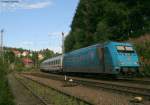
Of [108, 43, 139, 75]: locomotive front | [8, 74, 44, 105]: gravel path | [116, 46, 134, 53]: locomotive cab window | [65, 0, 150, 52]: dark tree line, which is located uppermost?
[65, 0, 150, 52]: dark tree line

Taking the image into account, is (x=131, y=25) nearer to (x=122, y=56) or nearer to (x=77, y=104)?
(x=122, y=56)

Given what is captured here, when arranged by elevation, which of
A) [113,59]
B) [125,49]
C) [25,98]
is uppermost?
[125,49]

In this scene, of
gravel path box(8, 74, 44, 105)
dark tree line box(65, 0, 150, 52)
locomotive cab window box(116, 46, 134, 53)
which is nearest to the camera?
gravel path box(8, 74, 44, 105)

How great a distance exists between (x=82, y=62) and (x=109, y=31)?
65.9 feet

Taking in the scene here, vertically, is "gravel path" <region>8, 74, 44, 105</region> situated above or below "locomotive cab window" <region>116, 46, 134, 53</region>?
below

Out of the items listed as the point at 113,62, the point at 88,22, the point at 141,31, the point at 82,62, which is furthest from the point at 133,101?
the point at 88,22

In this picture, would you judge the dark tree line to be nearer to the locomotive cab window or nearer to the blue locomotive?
the blue locomotive

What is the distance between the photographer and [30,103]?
1784cm

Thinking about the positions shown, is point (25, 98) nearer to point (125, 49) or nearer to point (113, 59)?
point (113, 59)

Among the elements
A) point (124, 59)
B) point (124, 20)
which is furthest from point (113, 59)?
point (124, 20)

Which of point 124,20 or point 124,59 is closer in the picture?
point 124,59

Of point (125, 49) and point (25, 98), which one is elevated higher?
point (125, 49)

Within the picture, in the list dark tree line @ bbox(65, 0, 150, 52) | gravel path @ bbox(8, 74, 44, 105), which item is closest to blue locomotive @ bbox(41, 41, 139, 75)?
gravel path @ bbox(8, 74, 44, 105)

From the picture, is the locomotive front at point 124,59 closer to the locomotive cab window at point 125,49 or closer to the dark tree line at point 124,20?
the locomotive cab window at point 125,49
